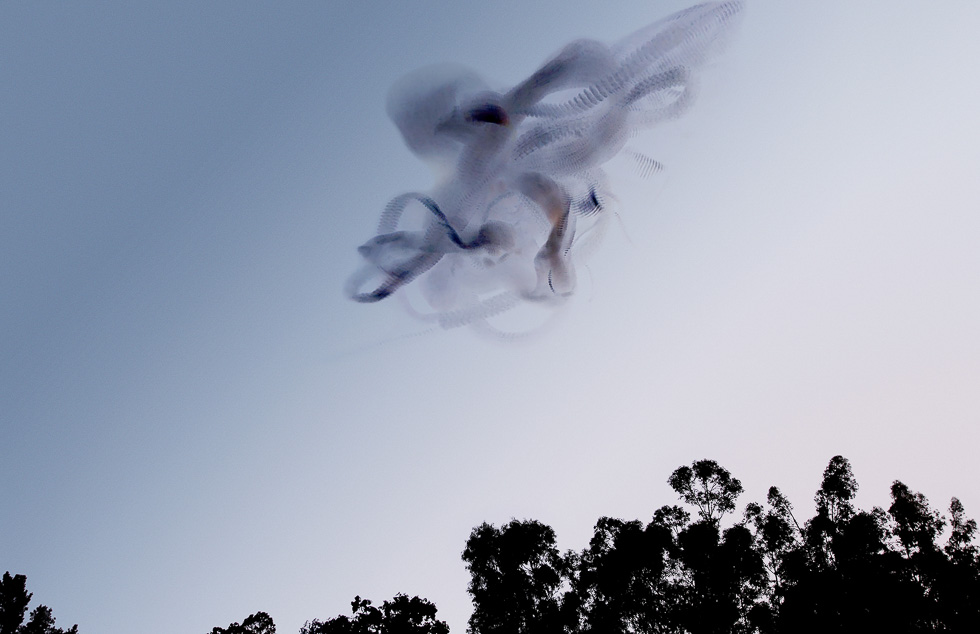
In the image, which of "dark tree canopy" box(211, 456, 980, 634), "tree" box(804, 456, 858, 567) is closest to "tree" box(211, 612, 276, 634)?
"dark tree canopy" box(211, 456, 980, 634)

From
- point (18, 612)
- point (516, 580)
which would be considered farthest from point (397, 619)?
point (18, 612)

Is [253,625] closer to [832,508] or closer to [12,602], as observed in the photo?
[12,602]

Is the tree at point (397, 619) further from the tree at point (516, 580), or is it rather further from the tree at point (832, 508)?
the tree at point (832, 508)

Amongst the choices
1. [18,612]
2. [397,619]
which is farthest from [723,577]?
[18,612]

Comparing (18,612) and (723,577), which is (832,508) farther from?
(18,612)

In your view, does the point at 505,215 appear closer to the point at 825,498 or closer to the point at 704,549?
the point at 704,549

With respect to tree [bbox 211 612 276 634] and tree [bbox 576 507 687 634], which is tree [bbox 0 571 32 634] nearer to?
tree [bbox 211 612 276 634]

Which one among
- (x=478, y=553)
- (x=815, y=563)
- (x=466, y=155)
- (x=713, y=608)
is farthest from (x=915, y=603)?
(x=466, y=155)

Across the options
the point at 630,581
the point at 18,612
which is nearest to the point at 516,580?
the point at 630,581

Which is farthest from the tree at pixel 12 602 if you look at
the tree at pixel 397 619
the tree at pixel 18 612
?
the tree at pixel 397 619

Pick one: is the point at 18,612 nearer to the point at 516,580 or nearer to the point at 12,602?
the point at 12,602

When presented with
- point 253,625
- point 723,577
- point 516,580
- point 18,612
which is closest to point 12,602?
point 18,612

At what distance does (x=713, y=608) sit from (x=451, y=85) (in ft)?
77.6

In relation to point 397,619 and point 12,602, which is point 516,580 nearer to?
point 397,619
